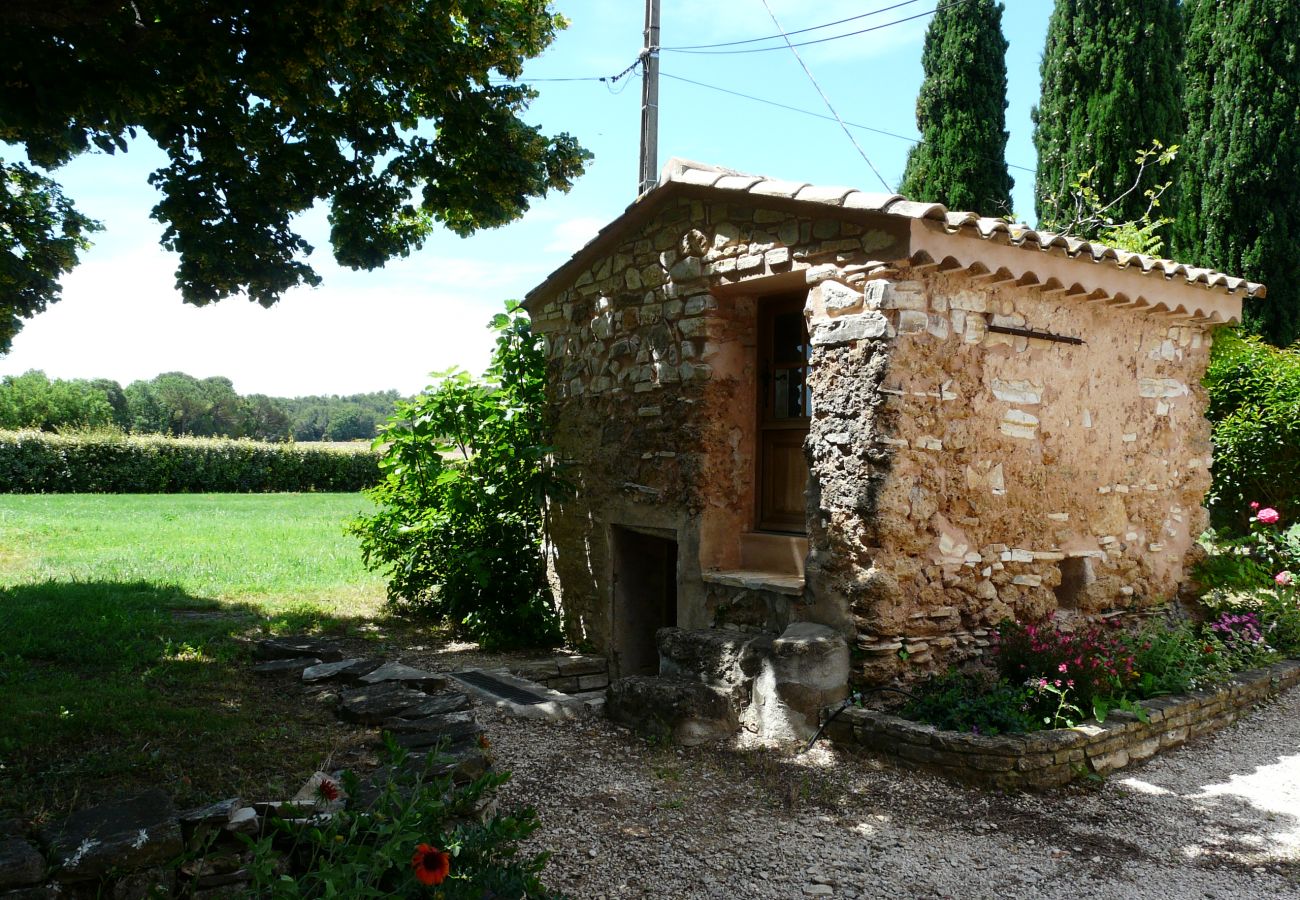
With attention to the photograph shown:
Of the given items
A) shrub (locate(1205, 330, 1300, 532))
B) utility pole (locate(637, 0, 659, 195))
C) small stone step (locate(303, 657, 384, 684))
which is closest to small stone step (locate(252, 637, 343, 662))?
small stone step (locate(303, 657, 384, 684))

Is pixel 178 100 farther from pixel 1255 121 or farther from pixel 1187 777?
pixel 1255 121

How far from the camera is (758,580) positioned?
5.96 metres

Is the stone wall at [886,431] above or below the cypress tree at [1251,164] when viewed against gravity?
below

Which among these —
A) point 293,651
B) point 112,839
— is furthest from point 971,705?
point 293,651

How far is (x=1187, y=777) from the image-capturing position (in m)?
5.01

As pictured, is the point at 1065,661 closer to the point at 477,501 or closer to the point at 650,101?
the point at 477,501

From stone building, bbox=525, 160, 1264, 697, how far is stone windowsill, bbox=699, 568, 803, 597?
0.07ft

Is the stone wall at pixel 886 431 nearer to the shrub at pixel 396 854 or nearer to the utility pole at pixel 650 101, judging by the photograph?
the shrub at pixel 396 854

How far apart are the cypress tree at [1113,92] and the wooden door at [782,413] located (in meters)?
7.35

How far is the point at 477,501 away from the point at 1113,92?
9.98 m

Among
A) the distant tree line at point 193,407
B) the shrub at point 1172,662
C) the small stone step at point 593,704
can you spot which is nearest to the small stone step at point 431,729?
the small stone step at point 593,704

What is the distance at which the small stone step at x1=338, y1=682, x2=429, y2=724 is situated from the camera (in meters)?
4.55

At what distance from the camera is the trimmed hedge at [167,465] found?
23328 mm

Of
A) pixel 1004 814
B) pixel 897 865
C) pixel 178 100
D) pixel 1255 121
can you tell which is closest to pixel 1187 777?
pixel 1004 814
